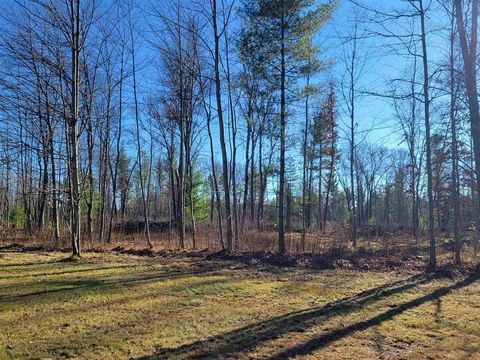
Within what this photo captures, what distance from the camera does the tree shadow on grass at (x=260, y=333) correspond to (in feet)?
12.5

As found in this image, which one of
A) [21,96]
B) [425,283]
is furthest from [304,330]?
[21,96]

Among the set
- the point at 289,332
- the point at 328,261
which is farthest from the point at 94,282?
the point at 328,261

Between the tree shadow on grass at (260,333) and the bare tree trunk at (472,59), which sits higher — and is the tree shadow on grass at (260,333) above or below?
below

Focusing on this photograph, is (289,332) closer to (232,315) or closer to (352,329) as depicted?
(352,329)

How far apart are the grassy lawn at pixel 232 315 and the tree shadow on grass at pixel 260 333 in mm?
12

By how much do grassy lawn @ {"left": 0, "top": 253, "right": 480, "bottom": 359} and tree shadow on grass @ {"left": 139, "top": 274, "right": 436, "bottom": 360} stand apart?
0.5 inches

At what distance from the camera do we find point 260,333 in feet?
14.8

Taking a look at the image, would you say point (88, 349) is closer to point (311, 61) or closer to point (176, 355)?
point (176, 355)

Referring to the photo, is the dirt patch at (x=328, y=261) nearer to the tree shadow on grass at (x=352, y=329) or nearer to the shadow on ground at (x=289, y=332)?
the tree shadow on grass at (x=352, y=329)

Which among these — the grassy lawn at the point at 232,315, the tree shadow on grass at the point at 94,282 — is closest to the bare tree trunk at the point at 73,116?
the grassy lawn at the point at 232,315

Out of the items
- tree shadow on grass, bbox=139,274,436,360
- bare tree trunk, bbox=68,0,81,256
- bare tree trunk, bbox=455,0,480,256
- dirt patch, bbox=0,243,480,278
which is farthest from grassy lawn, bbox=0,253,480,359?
bare tree trunk, bbox=455,0,480,256

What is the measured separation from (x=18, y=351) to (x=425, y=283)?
7513 mm

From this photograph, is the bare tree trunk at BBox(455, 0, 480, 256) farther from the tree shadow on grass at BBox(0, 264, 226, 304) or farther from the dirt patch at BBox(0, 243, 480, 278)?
the tree shadow on grass at BBox(0, 264, 226, 304)

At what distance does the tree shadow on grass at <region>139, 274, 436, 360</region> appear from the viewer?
12.5ft
